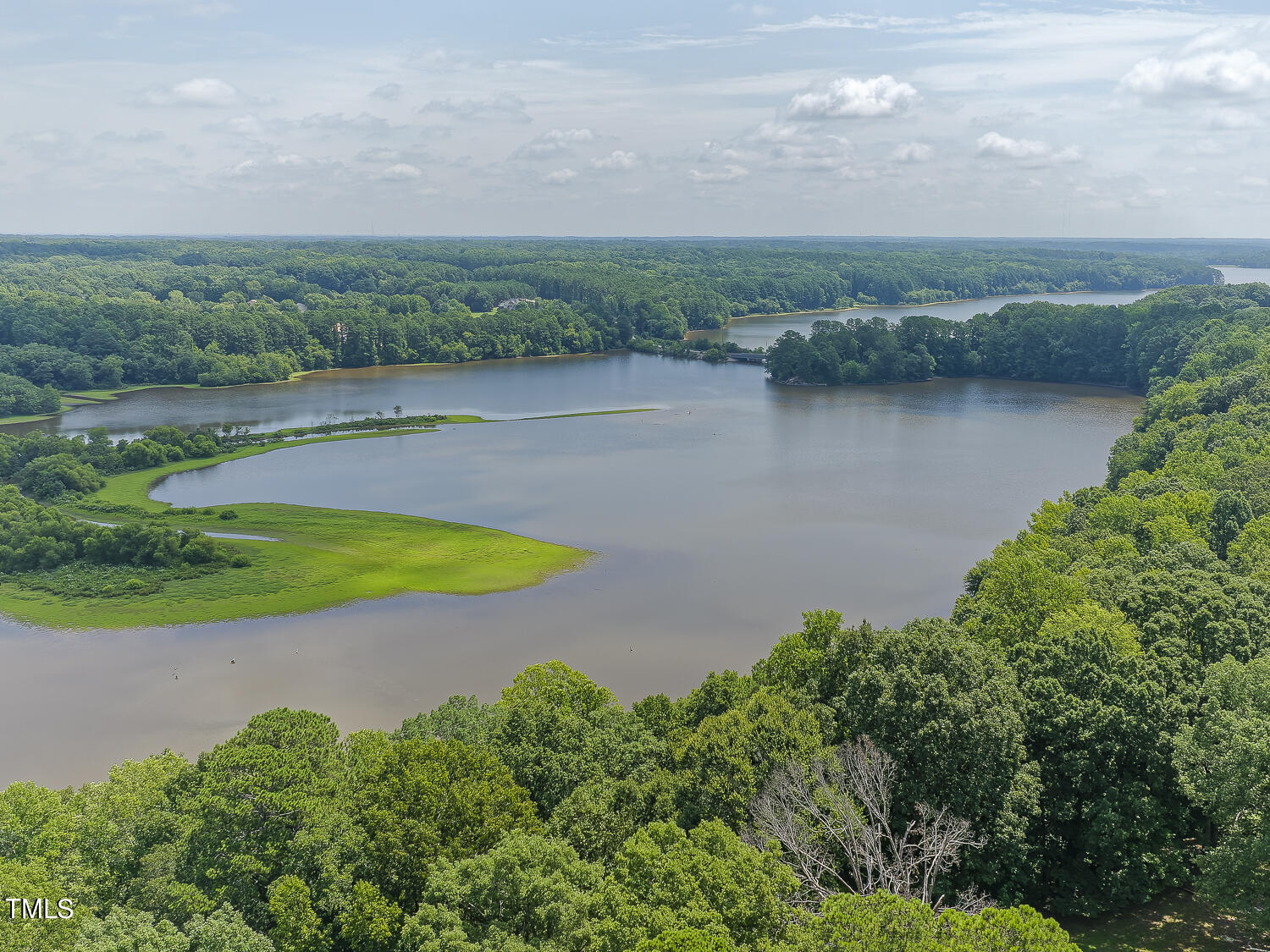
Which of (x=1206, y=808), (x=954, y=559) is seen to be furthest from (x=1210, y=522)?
(x=1206, y=808)

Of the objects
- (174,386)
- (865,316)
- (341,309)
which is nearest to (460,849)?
(174,386)

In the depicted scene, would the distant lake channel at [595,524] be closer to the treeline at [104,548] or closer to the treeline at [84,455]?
the treeline at [84,455]

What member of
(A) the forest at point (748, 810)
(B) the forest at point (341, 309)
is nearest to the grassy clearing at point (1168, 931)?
(A) the forest at point (748, 810)

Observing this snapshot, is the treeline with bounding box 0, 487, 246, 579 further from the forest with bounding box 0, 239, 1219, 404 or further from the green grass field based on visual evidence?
the forest with bounding box 0, 239, 1219, 404

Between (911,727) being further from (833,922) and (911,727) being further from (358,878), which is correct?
Result: (358,878)

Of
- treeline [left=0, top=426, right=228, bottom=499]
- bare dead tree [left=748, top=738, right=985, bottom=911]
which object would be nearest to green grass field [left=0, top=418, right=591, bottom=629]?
treeline [left=0, top=426, right=228, bottom=499]
